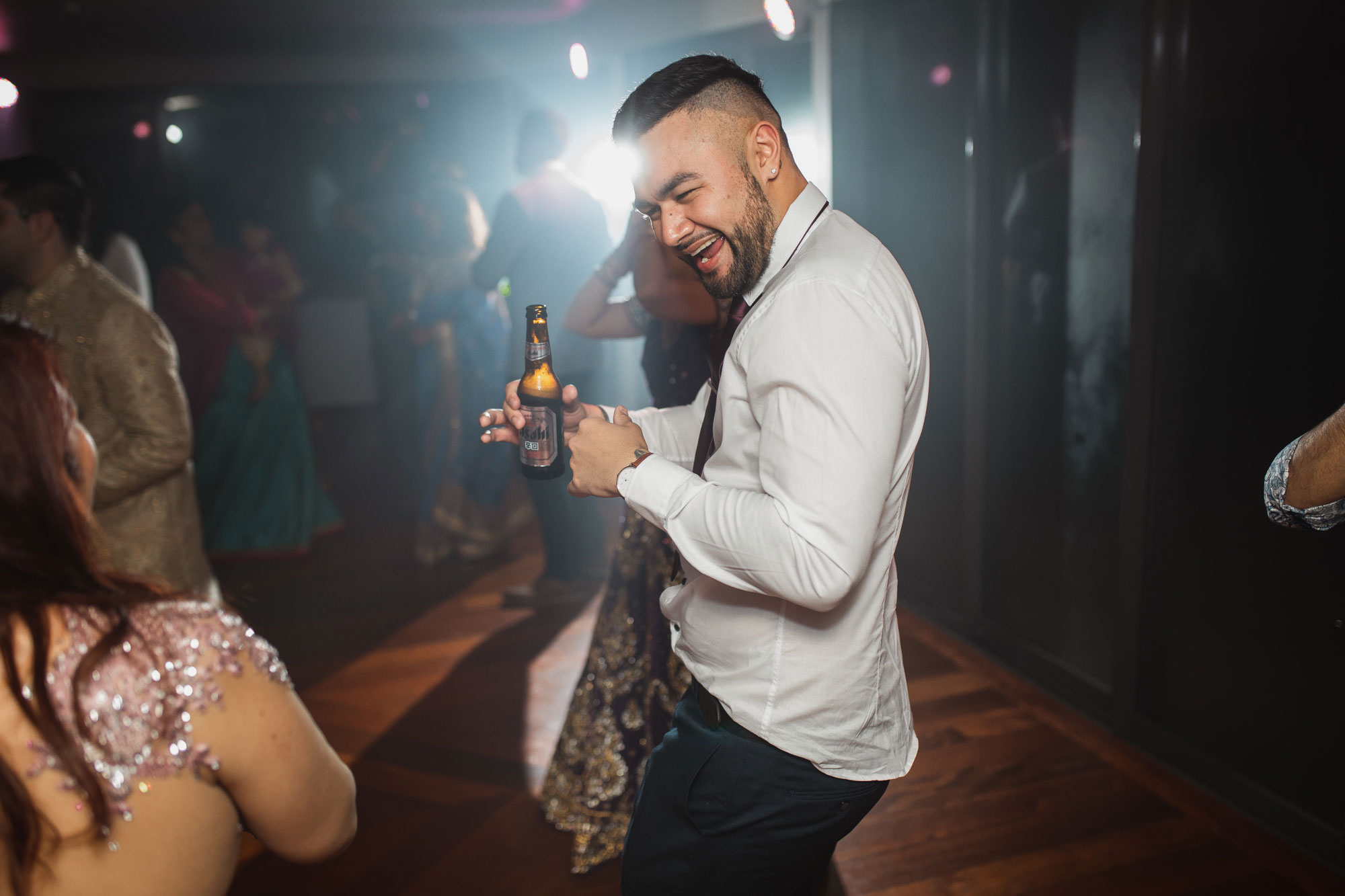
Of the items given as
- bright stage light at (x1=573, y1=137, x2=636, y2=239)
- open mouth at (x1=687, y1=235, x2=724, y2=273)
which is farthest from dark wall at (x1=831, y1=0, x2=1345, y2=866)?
bright stage light at (x1=573, y1=137, x2=636, y2=239)

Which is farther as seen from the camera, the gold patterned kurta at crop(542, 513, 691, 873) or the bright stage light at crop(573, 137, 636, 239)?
the bright stage light at crop(573, 137, 636, 239)

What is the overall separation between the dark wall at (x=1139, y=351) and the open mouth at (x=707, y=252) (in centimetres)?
149

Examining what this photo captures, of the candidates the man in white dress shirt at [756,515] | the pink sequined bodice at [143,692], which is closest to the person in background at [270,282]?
the man in white dress shirt at [756,515]

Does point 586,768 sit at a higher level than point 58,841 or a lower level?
lower

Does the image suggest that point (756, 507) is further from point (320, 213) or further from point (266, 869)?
point (320, 213)

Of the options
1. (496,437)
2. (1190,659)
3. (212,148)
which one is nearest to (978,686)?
(1190,659)

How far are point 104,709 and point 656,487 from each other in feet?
1.93

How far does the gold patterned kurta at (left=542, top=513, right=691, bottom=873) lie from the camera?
2131 mm

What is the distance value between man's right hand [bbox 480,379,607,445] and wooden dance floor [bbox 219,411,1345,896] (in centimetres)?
58

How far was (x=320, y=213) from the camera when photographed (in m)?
6.43

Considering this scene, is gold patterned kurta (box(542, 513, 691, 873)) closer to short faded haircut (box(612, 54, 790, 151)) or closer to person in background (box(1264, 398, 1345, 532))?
short faded haircut (box(612, 54, 790, 151))

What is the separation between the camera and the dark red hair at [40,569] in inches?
30.7

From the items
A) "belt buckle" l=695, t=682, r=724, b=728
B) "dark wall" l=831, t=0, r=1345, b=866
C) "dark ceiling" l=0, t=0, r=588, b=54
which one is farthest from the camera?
"dark ceiling" l=0, t=0, r=588, b=54

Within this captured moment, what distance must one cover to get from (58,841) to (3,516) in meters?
0.29
